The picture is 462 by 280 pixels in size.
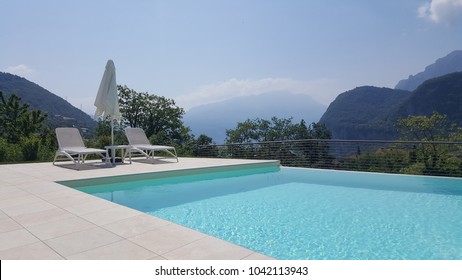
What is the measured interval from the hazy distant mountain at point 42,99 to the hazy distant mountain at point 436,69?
353 ft

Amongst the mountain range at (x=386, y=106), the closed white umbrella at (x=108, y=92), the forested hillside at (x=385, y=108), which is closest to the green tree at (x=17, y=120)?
the closed white umbrella at (x=108, y=92)

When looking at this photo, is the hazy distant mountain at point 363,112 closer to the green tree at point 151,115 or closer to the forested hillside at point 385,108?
the forested hillside at point 385,108

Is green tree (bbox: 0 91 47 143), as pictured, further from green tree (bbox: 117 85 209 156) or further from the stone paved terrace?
the stone paved terrace

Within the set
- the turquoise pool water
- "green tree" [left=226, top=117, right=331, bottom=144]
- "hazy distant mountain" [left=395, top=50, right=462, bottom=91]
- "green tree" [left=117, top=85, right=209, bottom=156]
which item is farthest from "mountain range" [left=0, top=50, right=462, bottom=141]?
"hazy distant mountain" [left=395, top=50, right=462, bottom=91]

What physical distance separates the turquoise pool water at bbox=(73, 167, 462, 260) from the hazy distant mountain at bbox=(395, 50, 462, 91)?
12058 centimetres

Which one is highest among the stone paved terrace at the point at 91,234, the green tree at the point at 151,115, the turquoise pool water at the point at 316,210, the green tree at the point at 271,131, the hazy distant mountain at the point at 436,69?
the hazy distant mountain at the point at 436,69

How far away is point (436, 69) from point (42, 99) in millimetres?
126926

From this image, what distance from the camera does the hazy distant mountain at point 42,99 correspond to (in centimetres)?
4866

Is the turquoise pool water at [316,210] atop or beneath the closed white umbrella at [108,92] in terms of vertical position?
beneath

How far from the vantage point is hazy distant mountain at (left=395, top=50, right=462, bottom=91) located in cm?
10969

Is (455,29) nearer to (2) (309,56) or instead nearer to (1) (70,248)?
(2) (309,56)

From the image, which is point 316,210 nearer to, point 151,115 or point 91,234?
point 91,234

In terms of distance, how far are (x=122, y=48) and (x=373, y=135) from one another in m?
37.8

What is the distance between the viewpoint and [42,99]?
50.6 meters
